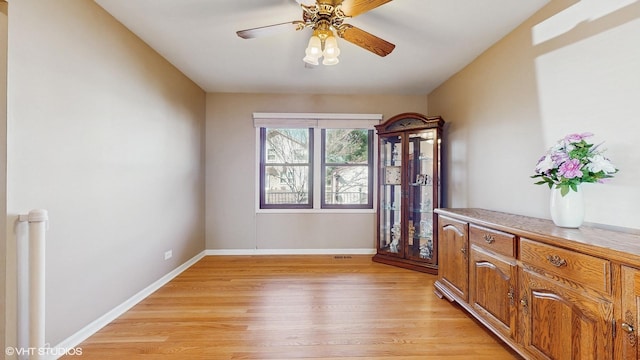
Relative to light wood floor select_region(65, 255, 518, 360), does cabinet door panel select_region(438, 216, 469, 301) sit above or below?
above

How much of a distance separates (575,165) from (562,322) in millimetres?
859

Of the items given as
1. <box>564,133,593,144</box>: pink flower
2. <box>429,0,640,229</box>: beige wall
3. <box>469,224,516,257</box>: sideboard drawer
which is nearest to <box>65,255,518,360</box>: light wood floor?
<box>469,224,516,257</box>: sideboard drawer

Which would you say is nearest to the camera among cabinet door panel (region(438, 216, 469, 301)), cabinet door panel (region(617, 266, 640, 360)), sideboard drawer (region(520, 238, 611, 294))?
cabinet door panel (region(617, 266, 640, 360))

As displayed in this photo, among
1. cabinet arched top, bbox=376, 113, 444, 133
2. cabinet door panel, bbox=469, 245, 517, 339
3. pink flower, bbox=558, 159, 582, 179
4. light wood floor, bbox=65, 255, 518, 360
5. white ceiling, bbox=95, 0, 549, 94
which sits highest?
white ceiling, bbox=95, 0, 549, 94

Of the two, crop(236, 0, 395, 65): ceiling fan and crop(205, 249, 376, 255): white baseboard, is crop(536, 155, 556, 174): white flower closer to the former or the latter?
crop(236, 0, 395, 65): ceiling fan

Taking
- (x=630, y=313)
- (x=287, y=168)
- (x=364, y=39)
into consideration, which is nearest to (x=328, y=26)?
(x=364, y=39)

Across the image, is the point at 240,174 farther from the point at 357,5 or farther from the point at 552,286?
the point at 552,286

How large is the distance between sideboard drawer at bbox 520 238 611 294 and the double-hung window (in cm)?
276

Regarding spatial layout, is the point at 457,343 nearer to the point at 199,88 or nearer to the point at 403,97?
the point at 403,97

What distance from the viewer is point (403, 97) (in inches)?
171

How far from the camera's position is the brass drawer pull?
1428 mm

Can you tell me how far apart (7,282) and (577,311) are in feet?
9.84

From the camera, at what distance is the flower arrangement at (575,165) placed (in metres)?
1.55

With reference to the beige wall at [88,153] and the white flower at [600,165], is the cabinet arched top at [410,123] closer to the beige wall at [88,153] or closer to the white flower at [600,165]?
the white flower at [600,165]
